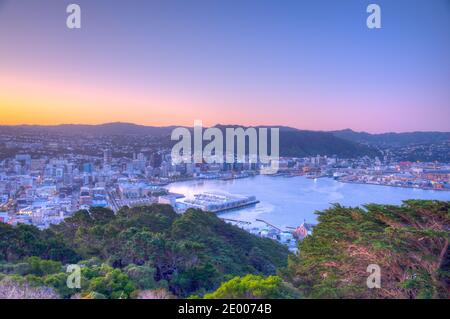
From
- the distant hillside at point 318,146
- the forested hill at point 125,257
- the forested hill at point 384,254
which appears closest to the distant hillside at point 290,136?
the distant hillside at point 318,146

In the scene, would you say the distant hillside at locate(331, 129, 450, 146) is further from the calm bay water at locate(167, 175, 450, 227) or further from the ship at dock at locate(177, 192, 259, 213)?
the ship at dock at locate(177, 192, 259, 213)

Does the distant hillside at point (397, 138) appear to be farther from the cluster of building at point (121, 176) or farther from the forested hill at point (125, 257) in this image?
the forested hill at point (125, 257)

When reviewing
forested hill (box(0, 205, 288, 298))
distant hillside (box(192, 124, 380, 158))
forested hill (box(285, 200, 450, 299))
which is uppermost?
distant hillside (box(192, 124, 380, 158))

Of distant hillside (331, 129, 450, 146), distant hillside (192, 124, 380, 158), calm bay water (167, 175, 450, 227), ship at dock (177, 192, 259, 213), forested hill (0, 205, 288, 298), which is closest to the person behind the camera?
forested hill (0, 205, 288, 298)

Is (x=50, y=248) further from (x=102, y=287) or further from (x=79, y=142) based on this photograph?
(x=79, y=142)

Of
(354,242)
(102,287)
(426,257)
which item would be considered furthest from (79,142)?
(426,257)

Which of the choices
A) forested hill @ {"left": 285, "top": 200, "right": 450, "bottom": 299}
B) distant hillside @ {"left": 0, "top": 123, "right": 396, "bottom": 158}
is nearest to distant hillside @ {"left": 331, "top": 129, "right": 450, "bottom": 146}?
distant hillside @ {"left": 0, "top": 123, "right": 396, "bottom": 158}
